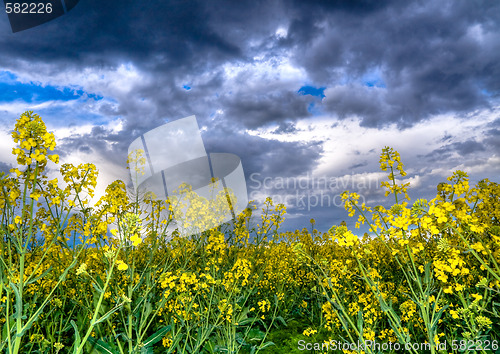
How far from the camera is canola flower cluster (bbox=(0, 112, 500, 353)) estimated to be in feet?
9.29

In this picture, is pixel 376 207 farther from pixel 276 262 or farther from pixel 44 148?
pixel 276 262

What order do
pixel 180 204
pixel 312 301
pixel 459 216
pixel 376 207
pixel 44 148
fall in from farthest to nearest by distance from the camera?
1. pixel 312 301
2. pixel 180 204
3. pixel 376 207
4. pixel 459 216
5. pixel 44 148

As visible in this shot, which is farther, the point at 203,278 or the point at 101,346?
the point at 203,278

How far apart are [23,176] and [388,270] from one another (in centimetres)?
716

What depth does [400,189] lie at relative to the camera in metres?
3.95

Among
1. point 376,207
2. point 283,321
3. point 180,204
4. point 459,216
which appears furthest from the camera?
point 283,321

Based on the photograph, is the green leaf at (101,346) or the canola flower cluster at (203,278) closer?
the canola flower cluster at (203,278)

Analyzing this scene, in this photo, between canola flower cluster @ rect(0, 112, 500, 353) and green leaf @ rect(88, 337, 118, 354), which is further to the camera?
green leaf @ rect(88, 337, 118, 354)

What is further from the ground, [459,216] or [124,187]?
[124,187]

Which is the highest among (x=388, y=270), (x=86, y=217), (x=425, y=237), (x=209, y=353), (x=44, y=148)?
(x=44, y=148)

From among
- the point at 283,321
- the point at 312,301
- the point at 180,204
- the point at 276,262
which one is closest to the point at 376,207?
the point at 180,204

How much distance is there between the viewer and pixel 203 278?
5.23 meters

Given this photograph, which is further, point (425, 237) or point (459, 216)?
point (425, 237)

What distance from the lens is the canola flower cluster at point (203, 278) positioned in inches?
111
